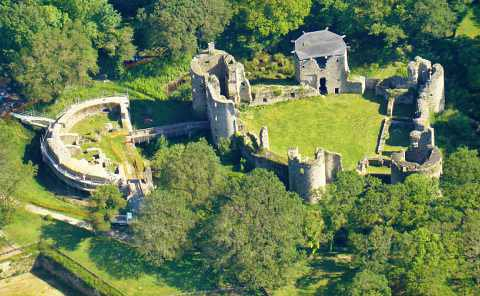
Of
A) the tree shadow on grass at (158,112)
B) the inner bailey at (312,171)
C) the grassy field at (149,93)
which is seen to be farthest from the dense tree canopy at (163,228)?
the grassy field at (149,93)

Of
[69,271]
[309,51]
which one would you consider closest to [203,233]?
[69,271]

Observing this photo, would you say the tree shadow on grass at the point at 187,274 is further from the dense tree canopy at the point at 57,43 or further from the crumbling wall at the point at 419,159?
the dense tree canopy at the point at 57,43

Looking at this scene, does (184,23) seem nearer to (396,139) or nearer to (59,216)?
(59,216)

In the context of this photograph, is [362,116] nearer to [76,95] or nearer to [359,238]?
[359,238]

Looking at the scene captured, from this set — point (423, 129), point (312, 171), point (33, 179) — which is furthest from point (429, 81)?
point (33, 179)

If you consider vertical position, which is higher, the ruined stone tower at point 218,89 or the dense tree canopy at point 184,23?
the dense tree canopy at point 184,23

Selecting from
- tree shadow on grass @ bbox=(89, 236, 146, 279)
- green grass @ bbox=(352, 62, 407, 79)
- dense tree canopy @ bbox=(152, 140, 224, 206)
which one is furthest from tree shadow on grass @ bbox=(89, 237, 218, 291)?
green grass @ bbox=(352, 62, 407, 79)
